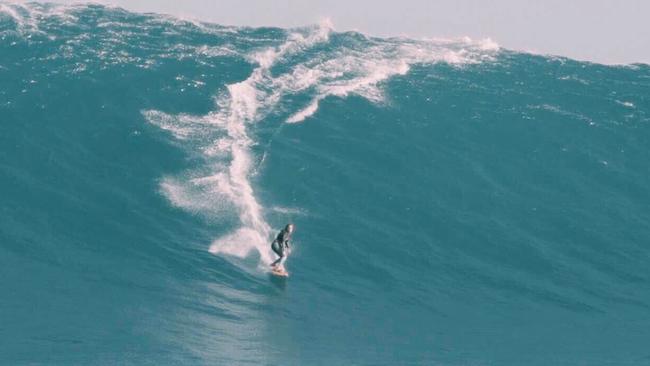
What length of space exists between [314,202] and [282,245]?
5.41m

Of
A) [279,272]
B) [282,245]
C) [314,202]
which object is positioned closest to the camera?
[279,272]

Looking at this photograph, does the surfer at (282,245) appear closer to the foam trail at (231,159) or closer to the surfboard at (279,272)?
the surfboard at (279,272)

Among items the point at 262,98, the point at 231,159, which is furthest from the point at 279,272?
the point at 262,98

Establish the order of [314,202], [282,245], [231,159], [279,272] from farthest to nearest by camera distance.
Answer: [231,159]
[314,202]
[282,245]
[279,272]

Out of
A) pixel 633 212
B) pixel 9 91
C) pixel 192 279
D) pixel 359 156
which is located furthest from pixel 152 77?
pixel 633 212

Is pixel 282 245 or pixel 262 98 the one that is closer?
pixel 282 245

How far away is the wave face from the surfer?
566 mm

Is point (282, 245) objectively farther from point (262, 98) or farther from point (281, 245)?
point (262, 98)

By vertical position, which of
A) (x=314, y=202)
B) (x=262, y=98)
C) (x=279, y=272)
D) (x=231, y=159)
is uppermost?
(x=262, y=98)

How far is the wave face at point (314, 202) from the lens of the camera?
96.2ft

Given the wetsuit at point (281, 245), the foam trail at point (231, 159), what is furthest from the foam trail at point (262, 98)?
the wetsuit at point (281, 245)

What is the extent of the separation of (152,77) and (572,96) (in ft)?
71.0

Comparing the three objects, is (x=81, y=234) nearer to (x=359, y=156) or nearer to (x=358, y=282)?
(x=358, y=282)

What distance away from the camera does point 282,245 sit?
113ft
